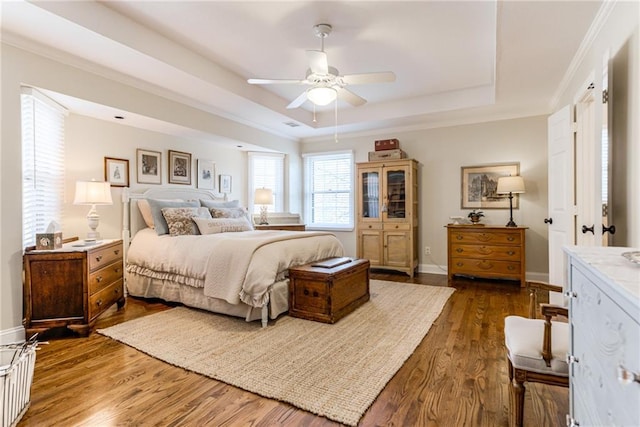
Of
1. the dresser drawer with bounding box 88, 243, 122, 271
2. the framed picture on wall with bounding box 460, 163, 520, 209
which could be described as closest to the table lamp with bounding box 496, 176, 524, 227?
the framed picture on wall with bounding box 460, 163, 520, 209

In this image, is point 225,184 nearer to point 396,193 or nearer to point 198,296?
point 198,296

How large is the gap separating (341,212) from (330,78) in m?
3.64

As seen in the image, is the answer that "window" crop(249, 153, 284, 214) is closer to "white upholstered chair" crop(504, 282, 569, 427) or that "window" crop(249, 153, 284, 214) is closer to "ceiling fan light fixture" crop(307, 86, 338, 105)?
"ceiling fan light fixture" crop(307, 86, 338, 105)

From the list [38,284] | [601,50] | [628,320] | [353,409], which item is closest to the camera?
[628,320]

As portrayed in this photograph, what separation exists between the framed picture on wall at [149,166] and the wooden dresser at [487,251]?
4.21 metres

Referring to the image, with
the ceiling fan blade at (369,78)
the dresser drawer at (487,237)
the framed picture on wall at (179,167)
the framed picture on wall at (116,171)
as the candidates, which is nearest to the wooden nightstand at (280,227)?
the framed picture on wall at (179,167)

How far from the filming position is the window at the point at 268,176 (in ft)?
19.2

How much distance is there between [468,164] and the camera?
16.6ft

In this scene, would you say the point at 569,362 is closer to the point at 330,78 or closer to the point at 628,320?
the point at 628,320

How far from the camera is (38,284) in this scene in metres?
2.60

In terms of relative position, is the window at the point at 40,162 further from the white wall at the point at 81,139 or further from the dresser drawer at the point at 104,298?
the dresser drawer at the point at 104,298

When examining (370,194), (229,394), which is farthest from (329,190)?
(229,394)

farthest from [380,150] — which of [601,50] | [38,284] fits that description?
[38,284]

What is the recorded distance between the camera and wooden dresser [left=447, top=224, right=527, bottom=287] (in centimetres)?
436
